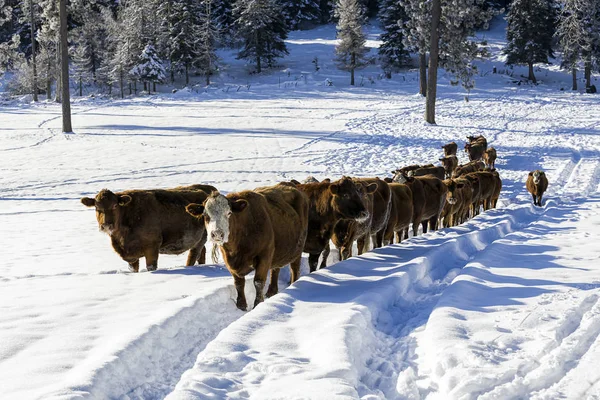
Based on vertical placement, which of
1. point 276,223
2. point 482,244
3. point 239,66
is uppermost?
point 239,66

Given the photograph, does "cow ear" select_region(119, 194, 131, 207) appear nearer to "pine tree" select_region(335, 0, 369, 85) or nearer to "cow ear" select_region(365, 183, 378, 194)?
"cow ear" select_region(365, 183, 378, 194)

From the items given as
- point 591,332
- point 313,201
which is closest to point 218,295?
point 313,201

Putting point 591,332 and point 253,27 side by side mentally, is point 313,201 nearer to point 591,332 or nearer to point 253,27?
point 591,332

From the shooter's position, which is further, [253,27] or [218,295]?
[253,27]

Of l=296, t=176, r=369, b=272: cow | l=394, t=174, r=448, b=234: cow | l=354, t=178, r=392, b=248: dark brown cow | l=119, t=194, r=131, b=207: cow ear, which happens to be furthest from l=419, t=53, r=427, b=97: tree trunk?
l=119, t=194, r=131, b=207: cow ear

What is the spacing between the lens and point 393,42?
2280 inches

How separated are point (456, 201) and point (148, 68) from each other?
4839 centimetres

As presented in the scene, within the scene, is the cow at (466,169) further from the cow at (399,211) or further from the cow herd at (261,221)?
the cow at (399,211)

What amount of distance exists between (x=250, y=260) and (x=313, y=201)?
93.9 inches

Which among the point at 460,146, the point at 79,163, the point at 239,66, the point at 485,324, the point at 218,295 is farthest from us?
the point at 239,66

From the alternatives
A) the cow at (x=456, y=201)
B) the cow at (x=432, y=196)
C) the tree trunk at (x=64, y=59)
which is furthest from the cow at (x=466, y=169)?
the tree trunk at (x=64, y=59)

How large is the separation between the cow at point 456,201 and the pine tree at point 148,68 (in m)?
46.8

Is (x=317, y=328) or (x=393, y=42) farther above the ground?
(x=393, y=42)

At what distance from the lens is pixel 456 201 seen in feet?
46.7
